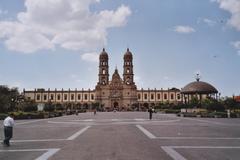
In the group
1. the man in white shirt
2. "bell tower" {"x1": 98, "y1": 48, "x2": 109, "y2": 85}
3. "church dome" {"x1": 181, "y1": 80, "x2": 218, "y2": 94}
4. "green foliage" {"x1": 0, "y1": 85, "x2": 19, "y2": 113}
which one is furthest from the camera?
"bell tower" {"x1": 98, "y1": 48, "x2": 109, "y2": 85}

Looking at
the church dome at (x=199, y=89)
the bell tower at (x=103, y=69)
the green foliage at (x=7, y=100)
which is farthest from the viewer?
the bell tower at (x=103, y=69)

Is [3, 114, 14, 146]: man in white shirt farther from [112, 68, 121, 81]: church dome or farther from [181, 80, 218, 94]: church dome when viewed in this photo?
[112, 68, 121, 81]: church dome

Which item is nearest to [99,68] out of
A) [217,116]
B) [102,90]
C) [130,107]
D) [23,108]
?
[102,90]

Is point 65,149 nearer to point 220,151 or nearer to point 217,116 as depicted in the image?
point 220,151

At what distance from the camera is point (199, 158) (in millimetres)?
10336

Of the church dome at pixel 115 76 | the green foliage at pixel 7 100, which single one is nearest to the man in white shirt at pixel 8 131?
the green foliage at pixel 7 100

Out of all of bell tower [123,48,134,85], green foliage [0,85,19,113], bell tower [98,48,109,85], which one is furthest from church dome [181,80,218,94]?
bell tower [98,48,109,85]

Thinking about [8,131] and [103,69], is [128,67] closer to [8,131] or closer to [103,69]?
[103,69]

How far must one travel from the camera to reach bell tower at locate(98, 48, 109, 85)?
12838 cm

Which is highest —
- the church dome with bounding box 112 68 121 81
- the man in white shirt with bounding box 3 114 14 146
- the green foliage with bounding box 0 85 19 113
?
the church dome with bounding box 112 68 121 81

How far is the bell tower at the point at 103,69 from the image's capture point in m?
128

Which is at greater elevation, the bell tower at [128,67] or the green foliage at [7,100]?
the bell tower at [128,67]

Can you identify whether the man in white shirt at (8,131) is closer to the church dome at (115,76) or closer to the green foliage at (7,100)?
the green foliage at (7,100)

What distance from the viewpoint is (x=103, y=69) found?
129 m
